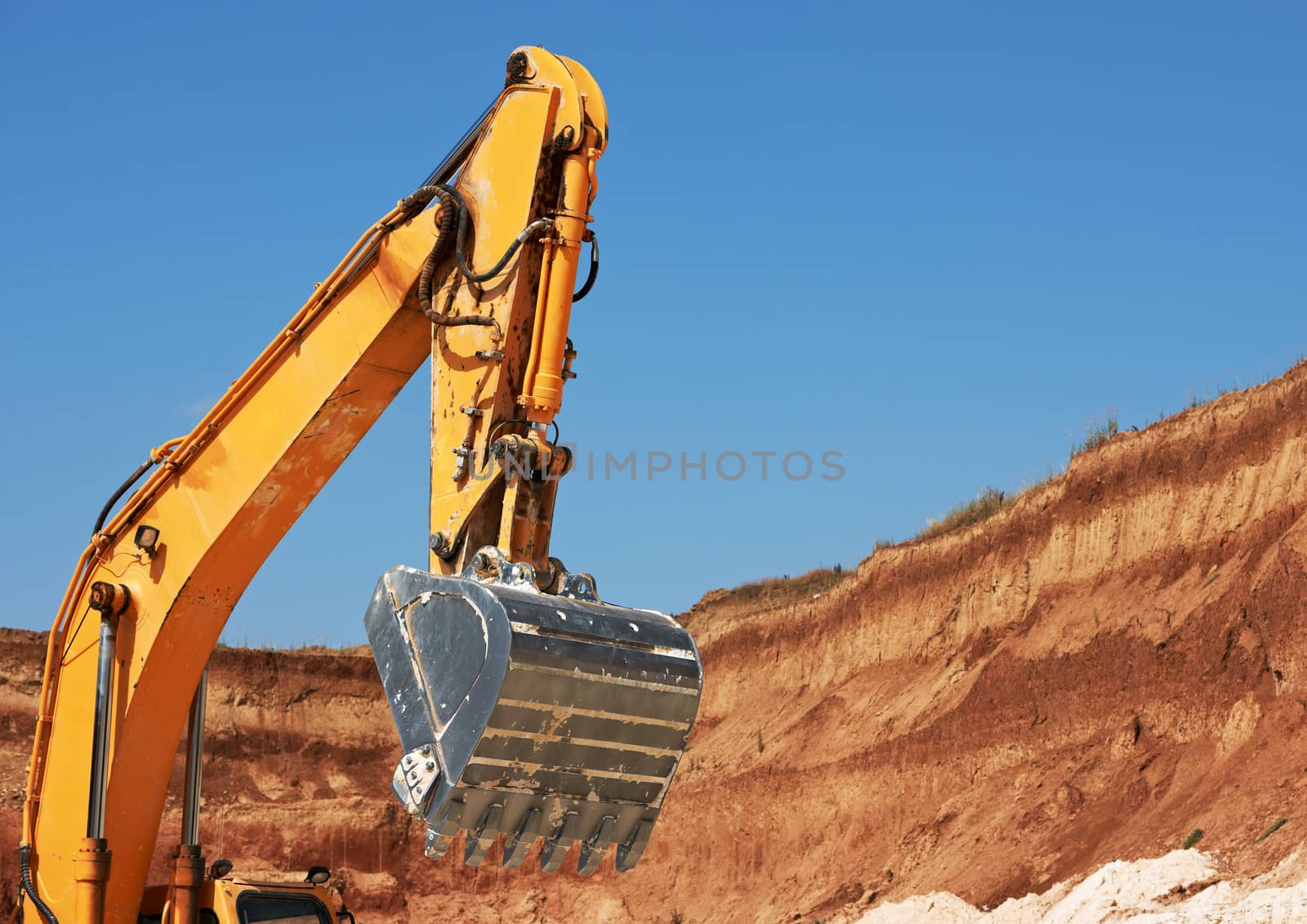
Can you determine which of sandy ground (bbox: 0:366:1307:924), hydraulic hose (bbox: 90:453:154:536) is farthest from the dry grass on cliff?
hydraulic hose (bbox: 90:453:154:536)

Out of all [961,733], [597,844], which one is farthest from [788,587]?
[597,844]

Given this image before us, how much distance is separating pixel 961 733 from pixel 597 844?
13.3m

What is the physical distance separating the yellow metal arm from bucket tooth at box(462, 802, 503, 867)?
1.24 meters

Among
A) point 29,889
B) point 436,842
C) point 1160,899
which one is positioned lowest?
point 436,842

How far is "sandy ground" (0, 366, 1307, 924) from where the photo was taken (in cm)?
1498

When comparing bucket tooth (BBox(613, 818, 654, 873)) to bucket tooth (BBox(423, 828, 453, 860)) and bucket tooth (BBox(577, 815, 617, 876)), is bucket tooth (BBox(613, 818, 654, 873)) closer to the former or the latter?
bucket tooth (BBox(577, 815, 617, 876))

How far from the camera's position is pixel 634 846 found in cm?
659

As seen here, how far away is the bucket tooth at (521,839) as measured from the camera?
20.6ft

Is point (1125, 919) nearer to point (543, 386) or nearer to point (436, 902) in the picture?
point (543, 386)

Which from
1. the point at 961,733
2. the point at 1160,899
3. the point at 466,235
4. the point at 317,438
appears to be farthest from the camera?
the point at 961,733

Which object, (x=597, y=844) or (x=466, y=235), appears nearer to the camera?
(x=597, y=844)

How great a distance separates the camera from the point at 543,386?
7023 millimetres

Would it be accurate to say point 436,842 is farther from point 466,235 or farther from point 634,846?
point 466,235

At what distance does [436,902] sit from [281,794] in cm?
402
